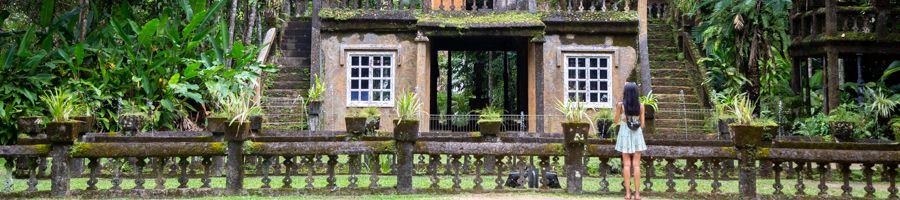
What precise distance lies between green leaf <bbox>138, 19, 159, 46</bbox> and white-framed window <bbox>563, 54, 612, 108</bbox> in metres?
9.51

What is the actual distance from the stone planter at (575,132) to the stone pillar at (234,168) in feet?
11.7

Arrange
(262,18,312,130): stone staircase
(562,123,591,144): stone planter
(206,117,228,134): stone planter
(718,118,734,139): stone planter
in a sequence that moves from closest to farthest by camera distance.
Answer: (562,123,591,144): stone planter, (206,117,228,134): stone planter, (718,118,734,139): stone planter, (262,18,312,130): stone staircase

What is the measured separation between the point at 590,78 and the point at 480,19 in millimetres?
3100

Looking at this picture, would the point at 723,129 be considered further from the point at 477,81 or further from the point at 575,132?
the point at 477,81

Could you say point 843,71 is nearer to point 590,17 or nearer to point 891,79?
point 891,79

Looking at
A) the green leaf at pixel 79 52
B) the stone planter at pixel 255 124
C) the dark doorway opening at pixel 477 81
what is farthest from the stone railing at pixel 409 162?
the dark doorway opening at pixel 477 81

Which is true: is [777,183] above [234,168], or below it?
below

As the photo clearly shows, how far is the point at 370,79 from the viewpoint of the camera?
18500 mm

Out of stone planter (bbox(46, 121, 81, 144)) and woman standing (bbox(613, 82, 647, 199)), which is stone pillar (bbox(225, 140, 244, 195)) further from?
woman standing (bbox(613, 82, 647, 199))

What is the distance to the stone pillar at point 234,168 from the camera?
8195mm

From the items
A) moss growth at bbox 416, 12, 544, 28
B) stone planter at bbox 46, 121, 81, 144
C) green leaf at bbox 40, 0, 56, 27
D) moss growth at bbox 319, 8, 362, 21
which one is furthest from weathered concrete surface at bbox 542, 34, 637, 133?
stone planter at bbox 46, 121, 81, 144

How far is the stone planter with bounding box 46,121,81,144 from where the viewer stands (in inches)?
316

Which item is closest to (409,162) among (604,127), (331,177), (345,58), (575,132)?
(331,177)

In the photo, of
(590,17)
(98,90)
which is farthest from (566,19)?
(98,90)
